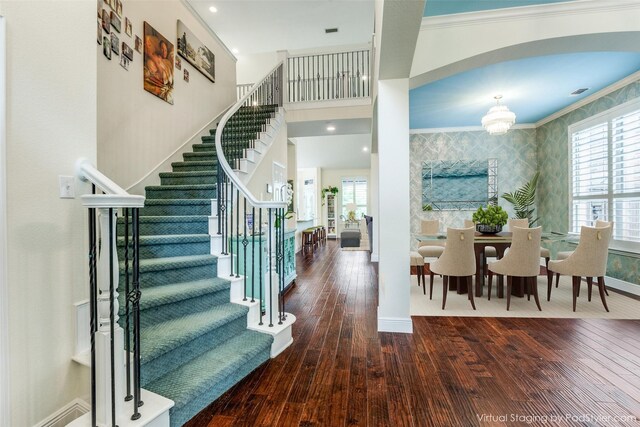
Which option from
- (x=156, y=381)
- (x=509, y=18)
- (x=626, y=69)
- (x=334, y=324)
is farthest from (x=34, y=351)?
(x=626, y=69)

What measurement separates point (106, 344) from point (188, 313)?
0.85 metres

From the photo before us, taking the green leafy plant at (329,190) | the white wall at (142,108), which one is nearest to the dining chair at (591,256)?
the white wall at (142,108)

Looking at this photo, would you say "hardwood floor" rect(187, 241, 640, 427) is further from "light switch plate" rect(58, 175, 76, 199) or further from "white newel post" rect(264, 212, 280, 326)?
"light switch plate" rect(58, 175, 76, 199)

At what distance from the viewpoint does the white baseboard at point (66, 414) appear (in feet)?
4.66

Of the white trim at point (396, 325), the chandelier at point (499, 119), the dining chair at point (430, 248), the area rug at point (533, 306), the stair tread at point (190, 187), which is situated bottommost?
the area rug at point (533, 306)

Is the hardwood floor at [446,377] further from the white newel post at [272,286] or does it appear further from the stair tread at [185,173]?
the stair tread at [185,173]

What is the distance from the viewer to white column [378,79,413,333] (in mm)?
2783

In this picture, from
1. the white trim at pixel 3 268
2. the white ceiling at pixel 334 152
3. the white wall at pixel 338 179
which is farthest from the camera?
the white wall at pixel 338 179

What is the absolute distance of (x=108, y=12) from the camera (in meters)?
3.03

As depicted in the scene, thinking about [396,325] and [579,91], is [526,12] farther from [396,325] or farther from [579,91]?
[396,325]

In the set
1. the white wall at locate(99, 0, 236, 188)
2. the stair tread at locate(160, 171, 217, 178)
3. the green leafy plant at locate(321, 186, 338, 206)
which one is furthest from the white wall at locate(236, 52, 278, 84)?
the stair tread at locate(160, 171, 217, 178)

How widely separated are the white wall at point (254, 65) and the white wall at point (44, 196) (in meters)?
7.45

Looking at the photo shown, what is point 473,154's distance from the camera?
20.7ft

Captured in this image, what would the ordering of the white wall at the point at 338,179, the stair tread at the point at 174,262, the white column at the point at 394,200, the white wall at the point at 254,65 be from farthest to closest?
the white wall at the point at 338,179 < the white wall at the point at 254,65 < the white column at the point at 394,200 < the stair tread at the point at 174,262
